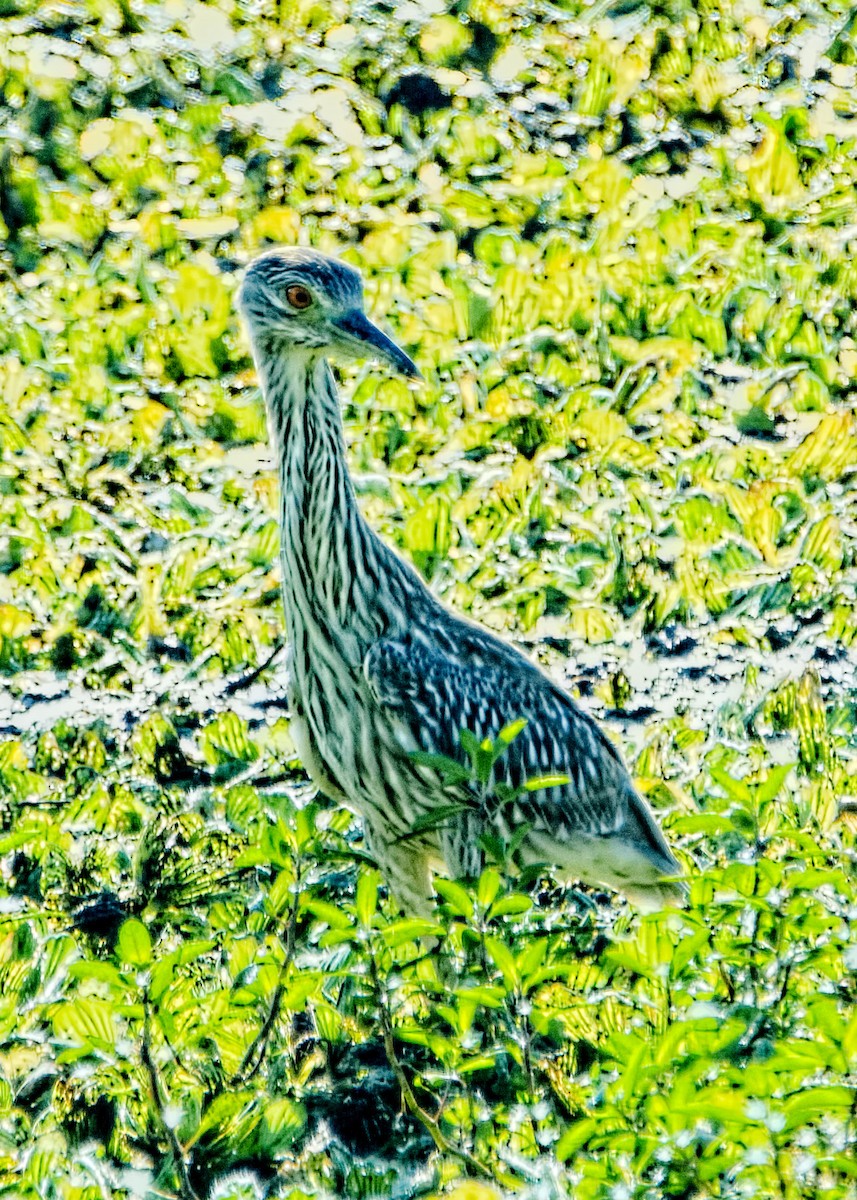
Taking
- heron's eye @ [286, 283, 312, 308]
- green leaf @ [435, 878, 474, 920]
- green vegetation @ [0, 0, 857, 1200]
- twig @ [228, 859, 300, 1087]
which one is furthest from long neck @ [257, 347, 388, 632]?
green leaf @ [435, 878, 474, 920]

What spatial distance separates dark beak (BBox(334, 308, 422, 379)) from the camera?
3855mm

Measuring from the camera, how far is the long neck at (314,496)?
4066 mm

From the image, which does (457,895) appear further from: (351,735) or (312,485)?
(312,485)

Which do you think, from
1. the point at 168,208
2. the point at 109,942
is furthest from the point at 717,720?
the point at 168,208

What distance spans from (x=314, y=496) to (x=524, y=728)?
733mm

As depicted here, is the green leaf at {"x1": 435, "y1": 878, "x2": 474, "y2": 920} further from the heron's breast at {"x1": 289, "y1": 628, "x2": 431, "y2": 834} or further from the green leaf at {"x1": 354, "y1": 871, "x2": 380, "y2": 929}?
the heron's breast at {"x1": 289, "y1": 628, "x2": 431, "y2": 834}

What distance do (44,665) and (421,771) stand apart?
5.93ft

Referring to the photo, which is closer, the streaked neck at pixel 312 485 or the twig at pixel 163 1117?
the twig at pixel 163 1117

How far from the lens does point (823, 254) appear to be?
6.84m

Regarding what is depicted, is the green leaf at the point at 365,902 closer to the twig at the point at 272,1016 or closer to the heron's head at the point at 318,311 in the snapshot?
the twig at the point at 272,1016

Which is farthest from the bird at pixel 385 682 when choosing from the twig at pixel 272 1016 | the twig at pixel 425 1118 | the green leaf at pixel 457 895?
the green leaf at pixel 457 895

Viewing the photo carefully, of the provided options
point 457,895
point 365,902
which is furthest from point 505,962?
point 365,902

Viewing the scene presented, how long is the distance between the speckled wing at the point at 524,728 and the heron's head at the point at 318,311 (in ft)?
2.19

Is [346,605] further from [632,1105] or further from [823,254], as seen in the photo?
[823,254]
